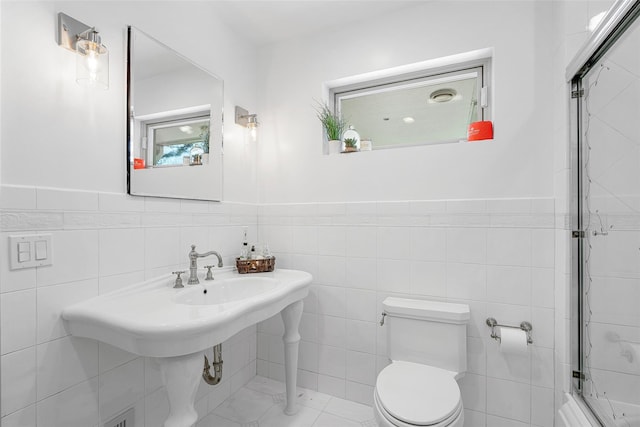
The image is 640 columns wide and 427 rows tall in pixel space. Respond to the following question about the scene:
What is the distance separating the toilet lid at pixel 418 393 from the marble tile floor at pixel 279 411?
0.53m

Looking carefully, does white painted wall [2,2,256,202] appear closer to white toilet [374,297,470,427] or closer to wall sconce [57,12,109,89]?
wall sconce [57,12,109,89]

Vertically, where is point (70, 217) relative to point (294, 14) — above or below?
below

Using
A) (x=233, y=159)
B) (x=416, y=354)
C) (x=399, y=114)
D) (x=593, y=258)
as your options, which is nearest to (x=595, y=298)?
(x=593, y=258)

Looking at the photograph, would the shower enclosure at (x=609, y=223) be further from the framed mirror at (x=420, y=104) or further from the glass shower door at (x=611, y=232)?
the framed mirror at (x=420, y=104)

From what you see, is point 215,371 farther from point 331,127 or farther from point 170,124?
point 331,127

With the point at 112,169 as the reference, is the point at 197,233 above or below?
below

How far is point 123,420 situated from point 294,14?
2.31 m

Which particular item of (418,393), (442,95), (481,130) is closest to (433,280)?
(418,393)

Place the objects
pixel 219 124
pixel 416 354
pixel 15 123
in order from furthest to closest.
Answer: pixel 219 124, pixel 416 354, pixel 15 123

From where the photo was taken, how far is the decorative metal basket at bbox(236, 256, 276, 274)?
180 centimetres

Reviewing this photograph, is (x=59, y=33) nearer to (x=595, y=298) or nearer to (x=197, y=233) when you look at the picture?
(x=197, y=233)

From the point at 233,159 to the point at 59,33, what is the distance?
103 centimetres

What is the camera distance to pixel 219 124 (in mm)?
1904

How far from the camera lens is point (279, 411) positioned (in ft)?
5.88
